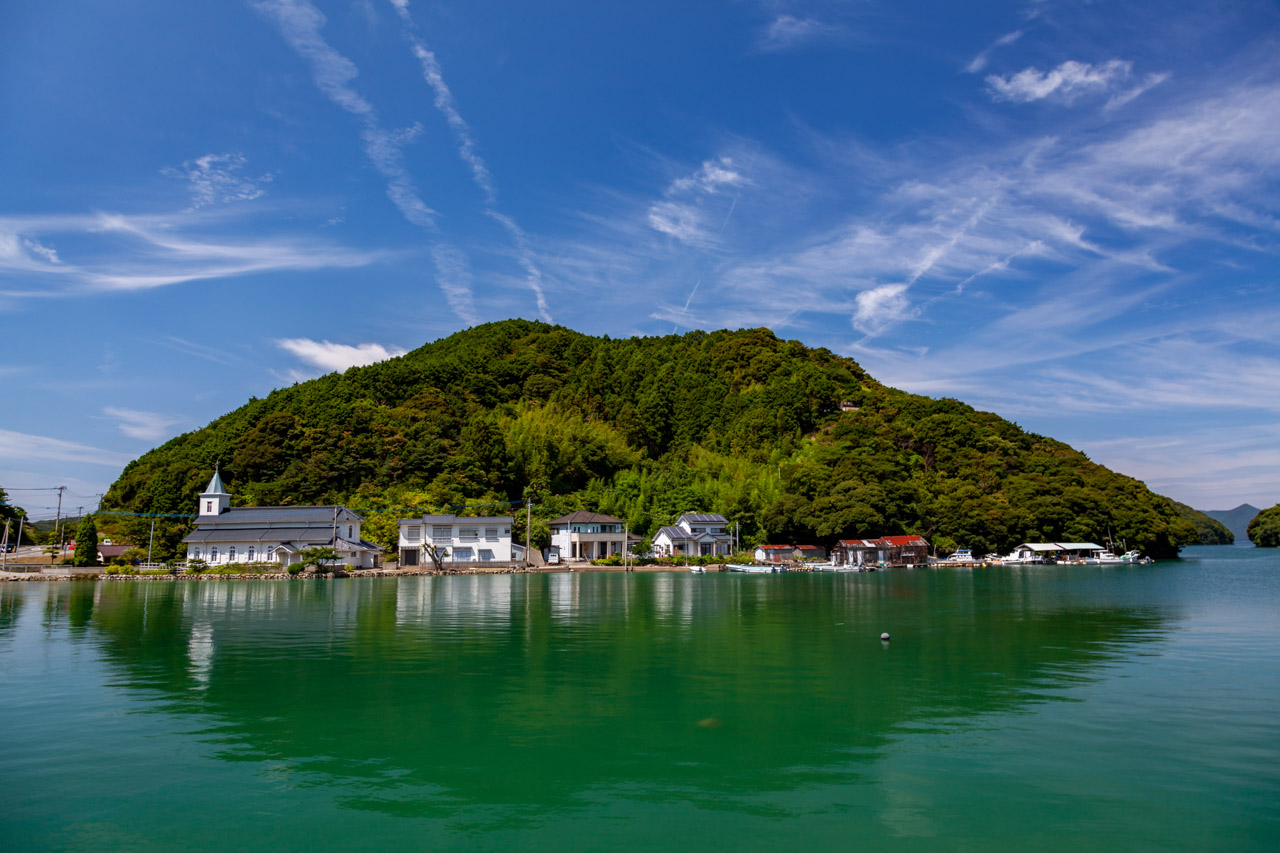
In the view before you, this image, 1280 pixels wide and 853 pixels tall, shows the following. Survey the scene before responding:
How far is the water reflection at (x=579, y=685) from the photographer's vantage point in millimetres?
8320

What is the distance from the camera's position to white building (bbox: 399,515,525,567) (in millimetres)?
55875

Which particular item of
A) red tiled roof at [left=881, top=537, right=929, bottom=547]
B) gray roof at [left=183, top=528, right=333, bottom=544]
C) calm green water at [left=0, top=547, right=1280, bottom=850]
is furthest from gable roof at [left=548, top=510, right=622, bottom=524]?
calm green water at [left=0, top=547, right=1280, bottom=850]

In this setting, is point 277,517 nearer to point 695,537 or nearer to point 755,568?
point 695,537

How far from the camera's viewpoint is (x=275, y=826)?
696 cm

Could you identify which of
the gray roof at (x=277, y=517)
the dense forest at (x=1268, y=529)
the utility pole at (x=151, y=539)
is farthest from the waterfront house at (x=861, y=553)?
the dense forest at (x=1268, y=529)

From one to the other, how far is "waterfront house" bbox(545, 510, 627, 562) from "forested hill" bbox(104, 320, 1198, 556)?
6.41ft

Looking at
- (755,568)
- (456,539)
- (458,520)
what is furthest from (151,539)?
(755,568)

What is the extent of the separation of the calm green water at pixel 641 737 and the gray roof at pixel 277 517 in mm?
34272

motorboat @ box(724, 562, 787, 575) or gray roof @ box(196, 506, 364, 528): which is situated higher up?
gray roof @ box(196, 506, 364, 528)

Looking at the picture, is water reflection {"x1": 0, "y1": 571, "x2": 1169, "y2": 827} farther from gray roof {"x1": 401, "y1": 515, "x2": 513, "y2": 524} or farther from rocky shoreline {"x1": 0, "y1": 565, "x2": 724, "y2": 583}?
gray roof {"x1": 401, "y1": 515, "x2": 513, "y2": 524}

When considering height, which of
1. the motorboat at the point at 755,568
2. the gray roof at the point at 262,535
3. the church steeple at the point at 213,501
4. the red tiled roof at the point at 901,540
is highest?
the church steeple at the point at 213,501

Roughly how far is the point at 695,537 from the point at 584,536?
986cm

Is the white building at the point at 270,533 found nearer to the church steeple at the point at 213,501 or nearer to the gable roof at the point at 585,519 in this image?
the church steeple at the point at 213,501

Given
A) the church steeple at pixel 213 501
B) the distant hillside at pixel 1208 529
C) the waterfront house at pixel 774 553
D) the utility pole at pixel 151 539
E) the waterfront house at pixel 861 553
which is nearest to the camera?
the utility pole at pixel 151 539
